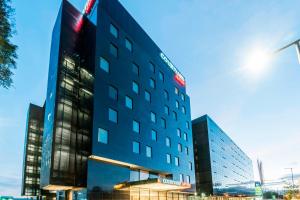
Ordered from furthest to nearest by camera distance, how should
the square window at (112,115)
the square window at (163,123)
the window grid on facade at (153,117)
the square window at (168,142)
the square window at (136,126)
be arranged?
the square window at (163,123), the square window at (168,142), the window grid on facade at (153,117), the square window at (136,126), the square window at (112,115)

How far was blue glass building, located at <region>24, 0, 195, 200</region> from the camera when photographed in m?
32.7

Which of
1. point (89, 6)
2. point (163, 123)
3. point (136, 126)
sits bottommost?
point (136, 126)

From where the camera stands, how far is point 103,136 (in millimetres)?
34625

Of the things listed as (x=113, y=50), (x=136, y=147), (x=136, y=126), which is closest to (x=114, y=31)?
(x=113, y=50)

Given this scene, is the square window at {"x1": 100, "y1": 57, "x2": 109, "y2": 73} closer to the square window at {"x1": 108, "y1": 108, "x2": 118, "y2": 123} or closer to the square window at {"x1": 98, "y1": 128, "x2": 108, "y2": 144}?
the square window at {"x1": 108, "y1": 108, "x2": 118, "y2": 123}

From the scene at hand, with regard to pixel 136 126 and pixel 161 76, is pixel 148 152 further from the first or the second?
pixel 161 76

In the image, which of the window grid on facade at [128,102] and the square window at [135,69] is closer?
the window grid on facade at [128,102]

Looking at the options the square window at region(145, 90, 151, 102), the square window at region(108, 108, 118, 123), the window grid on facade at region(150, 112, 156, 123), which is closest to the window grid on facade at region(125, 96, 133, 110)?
the square window at region(108, 108, 118, 123)

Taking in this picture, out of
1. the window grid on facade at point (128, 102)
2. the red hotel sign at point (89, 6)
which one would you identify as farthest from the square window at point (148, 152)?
the red hotel sign at point (89, 6)

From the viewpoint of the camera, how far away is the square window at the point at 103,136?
34.0m

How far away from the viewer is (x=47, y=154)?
108 feet

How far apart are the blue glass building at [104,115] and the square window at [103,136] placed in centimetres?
13

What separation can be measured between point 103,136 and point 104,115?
2.76 metres

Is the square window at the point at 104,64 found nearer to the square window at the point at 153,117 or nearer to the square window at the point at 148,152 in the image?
the square window at the point at 153,117
